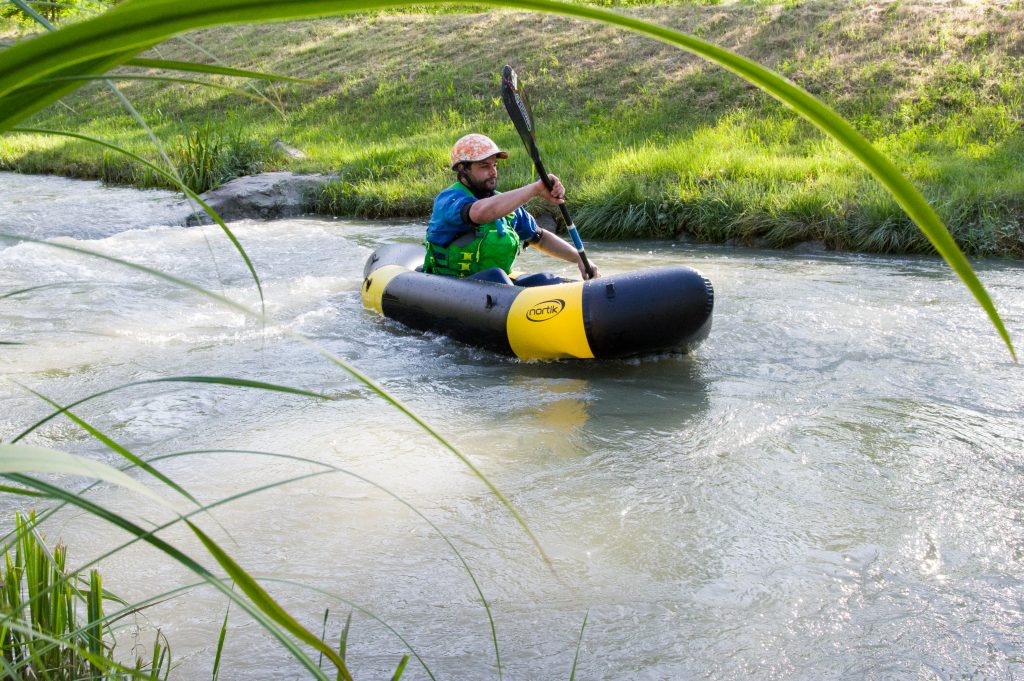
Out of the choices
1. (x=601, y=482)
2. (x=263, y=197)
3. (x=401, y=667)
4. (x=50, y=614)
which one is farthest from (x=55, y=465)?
(x=263, y=197)

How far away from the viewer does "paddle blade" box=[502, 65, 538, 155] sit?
5875 millimetres

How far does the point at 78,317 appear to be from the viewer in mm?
5867

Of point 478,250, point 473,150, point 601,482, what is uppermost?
point 473,150

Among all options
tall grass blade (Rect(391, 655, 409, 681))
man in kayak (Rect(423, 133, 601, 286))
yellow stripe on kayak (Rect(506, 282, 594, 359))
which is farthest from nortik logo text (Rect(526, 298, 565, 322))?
tall grass blade (Rect(391, 655, 409, 681))

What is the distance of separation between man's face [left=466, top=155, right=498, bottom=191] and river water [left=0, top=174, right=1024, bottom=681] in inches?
36.7

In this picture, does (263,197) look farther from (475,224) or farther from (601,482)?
(601,482)

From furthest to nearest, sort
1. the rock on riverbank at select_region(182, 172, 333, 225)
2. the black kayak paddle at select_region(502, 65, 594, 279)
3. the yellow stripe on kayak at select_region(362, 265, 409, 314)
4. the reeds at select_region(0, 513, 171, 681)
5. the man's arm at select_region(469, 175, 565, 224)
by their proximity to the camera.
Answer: the rock on riverbank at select_region(182, 172, 333, 225) < the yellow stripe on kayak at select_region(362, 265, 409, 314) < the black kayak paddle at select_region(502, 65, 594, 279) < the man's arm at select_region(469, 175, 565, 224) < the reeds at select_region(0, 513, 171, 681)

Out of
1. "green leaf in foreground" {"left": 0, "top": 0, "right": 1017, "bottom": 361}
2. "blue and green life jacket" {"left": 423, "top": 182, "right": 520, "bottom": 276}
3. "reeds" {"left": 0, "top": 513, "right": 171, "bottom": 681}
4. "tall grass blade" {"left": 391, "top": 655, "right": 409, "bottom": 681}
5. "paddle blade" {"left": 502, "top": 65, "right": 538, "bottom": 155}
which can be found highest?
"paddle blade" {"left": 502, "top": 65, "right": 538, "bottom": 155}

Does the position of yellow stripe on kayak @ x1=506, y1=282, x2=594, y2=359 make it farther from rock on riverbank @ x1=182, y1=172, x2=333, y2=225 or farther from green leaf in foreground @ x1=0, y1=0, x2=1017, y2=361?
rock on riverbank @ x1=182, y1=172, x2=333, y2=225

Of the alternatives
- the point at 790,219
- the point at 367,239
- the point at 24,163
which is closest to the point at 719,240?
the point at 790,219

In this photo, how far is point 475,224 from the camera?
5449 millimetres

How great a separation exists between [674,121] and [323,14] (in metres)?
11.0

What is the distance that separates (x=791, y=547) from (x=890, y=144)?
721cm

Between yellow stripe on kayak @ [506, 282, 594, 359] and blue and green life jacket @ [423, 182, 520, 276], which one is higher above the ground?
blue and green life jacket @ [423, 182, 520, 276]
